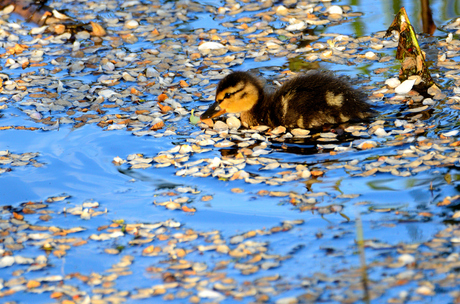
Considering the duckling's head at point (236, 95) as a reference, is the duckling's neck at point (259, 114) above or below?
below

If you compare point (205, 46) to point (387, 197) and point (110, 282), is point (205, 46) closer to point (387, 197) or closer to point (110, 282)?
point (387, 197)

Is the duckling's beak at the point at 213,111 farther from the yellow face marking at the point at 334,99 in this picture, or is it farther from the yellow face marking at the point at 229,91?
the yellow face marking at the point at 334,99

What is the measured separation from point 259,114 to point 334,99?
575 millimetres

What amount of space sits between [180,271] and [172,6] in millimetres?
4878

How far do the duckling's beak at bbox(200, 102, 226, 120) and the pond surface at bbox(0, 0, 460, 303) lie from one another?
0.16 m

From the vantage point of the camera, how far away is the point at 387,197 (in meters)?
3.35

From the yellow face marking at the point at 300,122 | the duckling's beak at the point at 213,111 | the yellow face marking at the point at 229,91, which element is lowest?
the yellow face marking at the point at 300,122

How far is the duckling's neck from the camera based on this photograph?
178 inches

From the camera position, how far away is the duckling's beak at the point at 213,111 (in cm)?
453

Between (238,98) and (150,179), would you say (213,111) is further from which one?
(150,179)

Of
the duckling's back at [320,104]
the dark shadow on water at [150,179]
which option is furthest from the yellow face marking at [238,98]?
the dark shadow on water at [150,179]

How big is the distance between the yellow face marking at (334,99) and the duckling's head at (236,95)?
21.2 inches

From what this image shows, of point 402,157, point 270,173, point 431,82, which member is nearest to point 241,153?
point 270,173

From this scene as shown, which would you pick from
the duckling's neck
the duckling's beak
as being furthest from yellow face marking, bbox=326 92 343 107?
the duckling's beak
